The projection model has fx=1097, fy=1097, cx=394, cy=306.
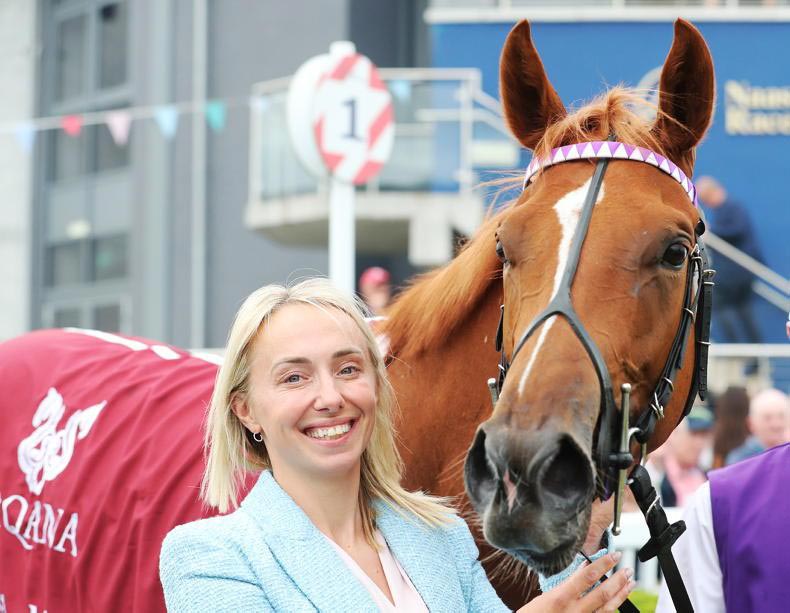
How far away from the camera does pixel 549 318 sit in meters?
2.11

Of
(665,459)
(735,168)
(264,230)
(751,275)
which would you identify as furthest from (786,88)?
(665,459)

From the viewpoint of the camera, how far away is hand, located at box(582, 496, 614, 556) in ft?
7.36

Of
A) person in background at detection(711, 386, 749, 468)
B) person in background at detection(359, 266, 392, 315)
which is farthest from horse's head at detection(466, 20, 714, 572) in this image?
person in background at detection(711, 386, 749, 468)

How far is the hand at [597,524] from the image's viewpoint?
2.24 m

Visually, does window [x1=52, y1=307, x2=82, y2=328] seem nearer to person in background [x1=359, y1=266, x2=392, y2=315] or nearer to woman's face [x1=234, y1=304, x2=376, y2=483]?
person in background [x1=359, y1=266, x2=392, y2=315]

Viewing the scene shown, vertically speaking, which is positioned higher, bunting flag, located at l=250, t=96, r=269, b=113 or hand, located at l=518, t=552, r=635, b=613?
bunting flag, located at l=250, t=96, r=269, b=113

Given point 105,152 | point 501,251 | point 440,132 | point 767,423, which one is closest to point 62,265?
point 105,152

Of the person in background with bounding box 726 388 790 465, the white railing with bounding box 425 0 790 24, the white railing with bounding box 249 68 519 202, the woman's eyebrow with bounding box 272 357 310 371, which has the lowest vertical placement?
the person in background with bounding box 726 388 790 465

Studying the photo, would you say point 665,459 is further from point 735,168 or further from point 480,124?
point 735,168

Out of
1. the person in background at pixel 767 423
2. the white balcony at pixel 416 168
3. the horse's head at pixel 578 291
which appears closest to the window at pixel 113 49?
the white balcony at pixel 416 168

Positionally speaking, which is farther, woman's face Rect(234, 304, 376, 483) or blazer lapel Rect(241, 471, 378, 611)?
woman's face Rect(234, 304, 376, 483)

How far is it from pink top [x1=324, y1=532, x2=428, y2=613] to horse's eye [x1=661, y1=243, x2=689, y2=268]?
0.81 m

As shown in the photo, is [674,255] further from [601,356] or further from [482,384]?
[482,384]

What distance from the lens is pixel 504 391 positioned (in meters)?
2.05
